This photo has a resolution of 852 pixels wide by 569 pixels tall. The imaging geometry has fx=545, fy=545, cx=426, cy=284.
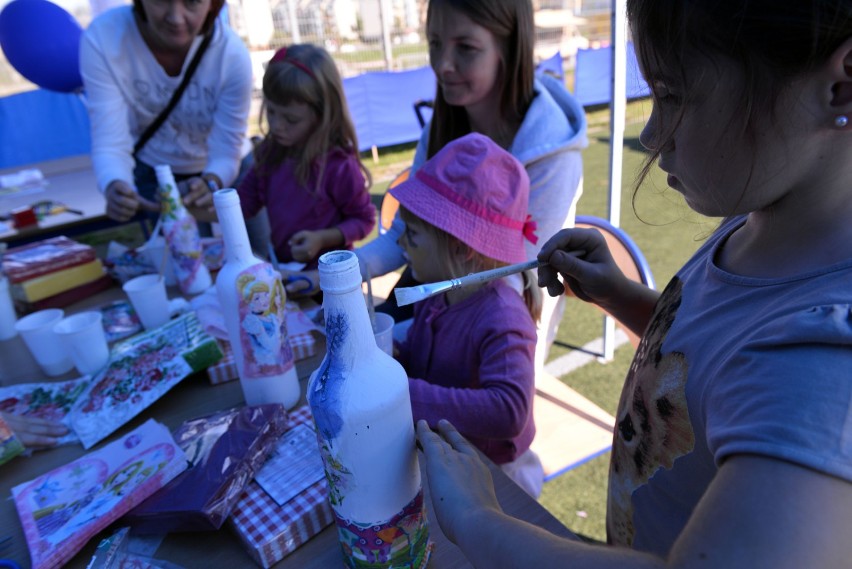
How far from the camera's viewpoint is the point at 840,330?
16.2 inches

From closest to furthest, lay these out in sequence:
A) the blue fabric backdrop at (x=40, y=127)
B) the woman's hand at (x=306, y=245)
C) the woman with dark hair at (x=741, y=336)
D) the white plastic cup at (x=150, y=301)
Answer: the woman with dark hair at (x=741, y=336), the white plastic cup at (x=150, y=301), the woman's hand at (x=306, y=245), the blue fabric backdrop at (x=40, y=127)

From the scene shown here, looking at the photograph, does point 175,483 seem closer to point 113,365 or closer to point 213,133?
point 113,365

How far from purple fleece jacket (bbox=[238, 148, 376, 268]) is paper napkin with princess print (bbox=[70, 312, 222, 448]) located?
0.89 metres

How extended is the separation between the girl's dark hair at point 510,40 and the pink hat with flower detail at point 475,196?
54 centimetres

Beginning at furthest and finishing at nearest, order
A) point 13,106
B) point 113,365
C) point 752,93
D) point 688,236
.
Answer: point 13,106
point 688,236
point 113,365
point 752,93

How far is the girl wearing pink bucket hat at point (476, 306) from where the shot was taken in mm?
1012

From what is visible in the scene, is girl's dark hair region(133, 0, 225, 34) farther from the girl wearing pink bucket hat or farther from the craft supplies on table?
the craft supplies on table

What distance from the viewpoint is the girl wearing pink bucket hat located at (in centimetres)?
101

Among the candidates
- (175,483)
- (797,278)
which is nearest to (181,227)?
(175,483)

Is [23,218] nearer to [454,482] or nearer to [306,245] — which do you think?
[306,245]

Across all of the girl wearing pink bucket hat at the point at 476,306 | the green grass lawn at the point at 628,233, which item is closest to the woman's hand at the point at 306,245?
the girl wearing pink bucket hat at the point at 476,306

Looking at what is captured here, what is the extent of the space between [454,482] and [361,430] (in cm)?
12

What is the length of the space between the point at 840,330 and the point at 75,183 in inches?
238

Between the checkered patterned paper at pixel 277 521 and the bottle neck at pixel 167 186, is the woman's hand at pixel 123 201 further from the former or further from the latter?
the checkered patterned paper at pixel 277 521
